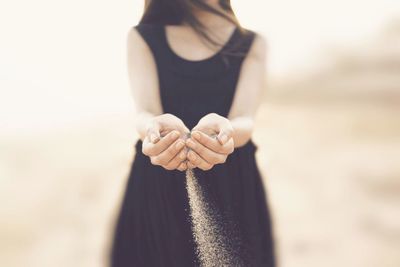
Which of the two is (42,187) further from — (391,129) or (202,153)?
(391,129)

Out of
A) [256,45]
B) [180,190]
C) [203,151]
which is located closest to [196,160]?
[203,151]

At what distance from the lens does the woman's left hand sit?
849 mm

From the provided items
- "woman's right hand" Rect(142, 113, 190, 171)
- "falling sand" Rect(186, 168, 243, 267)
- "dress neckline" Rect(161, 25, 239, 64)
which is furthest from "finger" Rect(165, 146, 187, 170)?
"dress neckline" Rect(161, 25, 239, 64)

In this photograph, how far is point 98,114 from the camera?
101 centimetres

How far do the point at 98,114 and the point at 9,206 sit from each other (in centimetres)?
25

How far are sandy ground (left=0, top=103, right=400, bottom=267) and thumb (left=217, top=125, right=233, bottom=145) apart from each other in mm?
163

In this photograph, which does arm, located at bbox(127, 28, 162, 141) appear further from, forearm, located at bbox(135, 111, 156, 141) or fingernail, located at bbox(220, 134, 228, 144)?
fingernail, located at bbox(220, 134, 228, 144)

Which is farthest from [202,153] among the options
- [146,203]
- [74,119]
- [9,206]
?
[9,206]

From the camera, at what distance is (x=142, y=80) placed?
99cm

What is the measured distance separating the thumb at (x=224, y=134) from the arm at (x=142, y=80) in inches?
6.2

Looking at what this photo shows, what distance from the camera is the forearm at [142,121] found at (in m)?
0.96

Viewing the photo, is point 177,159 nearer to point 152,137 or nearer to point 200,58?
point 152,137

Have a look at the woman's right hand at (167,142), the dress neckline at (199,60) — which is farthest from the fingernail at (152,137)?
the dress neckline at (199,60)

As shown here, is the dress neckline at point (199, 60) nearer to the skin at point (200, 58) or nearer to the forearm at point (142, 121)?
the skin at point (200, 58)
